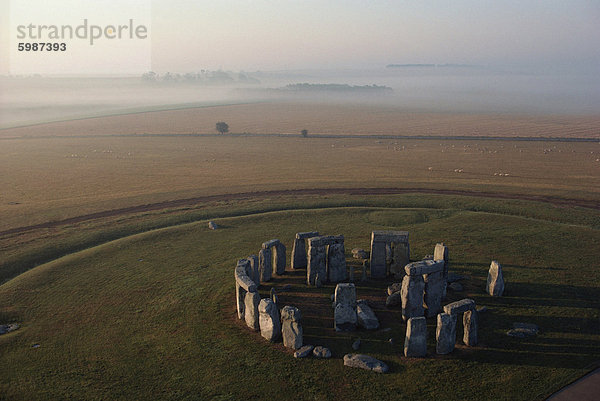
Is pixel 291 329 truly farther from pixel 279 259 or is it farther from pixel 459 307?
pixel 279 259

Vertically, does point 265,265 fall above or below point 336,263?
below

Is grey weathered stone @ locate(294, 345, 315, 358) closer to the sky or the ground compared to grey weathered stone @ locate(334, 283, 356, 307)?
closer to the ground

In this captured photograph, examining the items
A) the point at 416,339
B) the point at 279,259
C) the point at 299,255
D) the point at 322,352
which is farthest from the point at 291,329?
the point at 299,255

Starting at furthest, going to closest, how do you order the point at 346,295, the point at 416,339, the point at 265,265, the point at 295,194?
the point at 295,194 → the point at 265,265 → the point at 346,295 → the point at 416,339

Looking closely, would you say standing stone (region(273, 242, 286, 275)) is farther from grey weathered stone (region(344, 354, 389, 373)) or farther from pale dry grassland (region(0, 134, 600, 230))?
pale dry grassland (region(0, 134, 600, 230))

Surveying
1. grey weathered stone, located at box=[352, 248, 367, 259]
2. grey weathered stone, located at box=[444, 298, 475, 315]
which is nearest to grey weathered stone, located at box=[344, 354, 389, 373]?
grey weathered stone, located at box=[444, 298, 475, 315]

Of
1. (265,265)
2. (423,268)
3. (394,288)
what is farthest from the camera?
(265,265)

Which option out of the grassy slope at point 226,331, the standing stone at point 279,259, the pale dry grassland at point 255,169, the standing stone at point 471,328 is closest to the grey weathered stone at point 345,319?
the grassy slope at point 226,331

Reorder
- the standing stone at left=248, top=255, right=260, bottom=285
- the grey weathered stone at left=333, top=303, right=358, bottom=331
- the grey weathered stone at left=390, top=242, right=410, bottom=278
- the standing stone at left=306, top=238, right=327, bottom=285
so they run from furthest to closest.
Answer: the grey weathered stone at left=390, top=242, right=410, bottom=278 < the standing stone at left=306, top=238, right=327, bottom=285 < the standing stone at left=248, top=255, right=260, bottom=285 < the grey weathered stone at left=333, top=303, right=358, bottom=331
